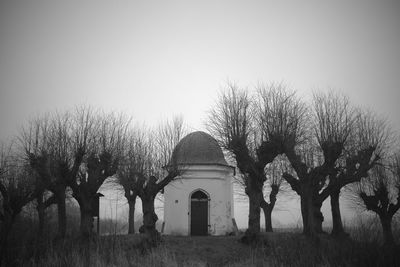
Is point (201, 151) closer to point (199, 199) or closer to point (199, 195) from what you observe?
point (199, 195)

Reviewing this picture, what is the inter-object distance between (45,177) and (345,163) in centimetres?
2106

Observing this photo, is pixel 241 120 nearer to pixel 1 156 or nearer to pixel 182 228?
pixel 182 228

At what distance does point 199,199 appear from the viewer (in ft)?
93.2

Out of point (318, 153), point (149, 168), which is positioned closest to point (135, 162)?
point (149, 168)

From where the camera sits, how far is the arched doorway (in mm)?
27664

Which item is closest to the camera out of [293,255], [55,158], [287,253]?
[293,255]

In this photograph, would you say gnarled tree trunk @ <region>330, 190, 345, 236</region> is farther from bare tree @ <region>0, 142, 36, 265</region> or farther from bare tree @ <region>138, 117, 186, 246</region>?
bare tree @ <region>0, 142, 36, 265</region>

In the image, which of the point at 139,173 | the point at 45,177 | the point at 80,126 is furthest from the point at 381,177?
the point at 45,177

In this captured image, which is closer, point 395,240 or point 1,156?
point 395,240

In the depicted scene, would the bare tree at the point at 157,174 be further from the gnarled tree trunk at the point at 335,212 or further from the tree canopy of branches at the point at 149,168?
the gnarled tree trunk at the point at 335,212

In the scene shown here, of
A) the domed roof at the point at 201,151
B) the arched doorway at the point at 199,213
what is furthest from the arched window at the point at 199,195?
the domed roof at the point at 201,151

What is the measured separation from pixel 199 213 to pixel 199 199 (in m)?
1.15

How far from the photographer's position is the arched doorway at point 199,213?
27.7 metres

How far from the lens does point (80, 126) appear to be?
2292 cm
